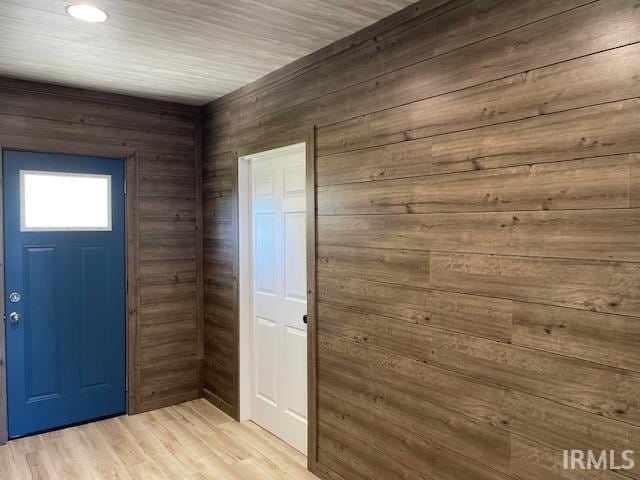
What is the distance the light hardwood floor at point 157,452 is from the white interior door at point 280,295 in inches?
8.7

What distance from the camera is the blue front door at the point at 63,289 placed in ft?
11.3

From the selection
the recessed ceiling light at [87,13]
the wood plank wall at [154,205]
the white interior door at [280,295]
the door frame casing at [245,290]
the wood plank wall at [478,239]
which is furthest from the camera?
the door frame casing at [245,290]

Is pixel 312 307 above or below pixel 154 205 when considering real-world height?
below

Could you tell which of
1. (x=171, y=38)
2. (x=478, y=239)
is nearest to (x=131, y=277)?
(x=171, y=38)

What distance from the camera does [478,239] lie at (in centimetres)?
199

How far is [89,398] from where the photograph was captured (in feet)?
12.4

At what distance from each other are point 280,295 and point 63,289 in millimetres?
1683

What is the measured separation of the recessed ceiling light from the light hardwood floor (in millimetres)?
2648

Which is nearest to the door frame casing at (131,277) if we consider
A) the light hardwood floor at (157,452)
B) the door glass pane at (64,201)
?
Answer: the door glass pane at (64,201)

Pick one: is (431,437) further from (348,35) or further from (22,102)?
(22,102)

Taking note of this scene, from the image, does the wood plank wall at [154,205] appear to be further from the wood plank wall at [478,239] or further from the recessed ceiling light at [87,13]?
the wood plank wall at [478,239]

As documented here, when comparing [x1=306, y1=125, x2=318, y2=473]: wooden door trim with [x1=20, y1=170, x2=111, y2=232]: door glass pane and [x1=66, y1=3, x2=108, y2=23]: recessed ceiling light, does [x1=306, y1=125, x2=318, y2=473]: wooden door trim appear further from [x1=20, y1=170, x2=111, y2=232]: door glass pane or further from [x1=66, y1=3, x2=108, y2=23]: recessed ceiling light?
[x1=20, y1=170, x2=111, y2=232]: door glass pane

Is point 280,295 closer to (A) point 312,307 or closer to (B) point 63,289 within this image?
(A) point 312,307

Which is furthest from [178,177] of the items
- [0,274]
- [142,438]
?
[142,438]
